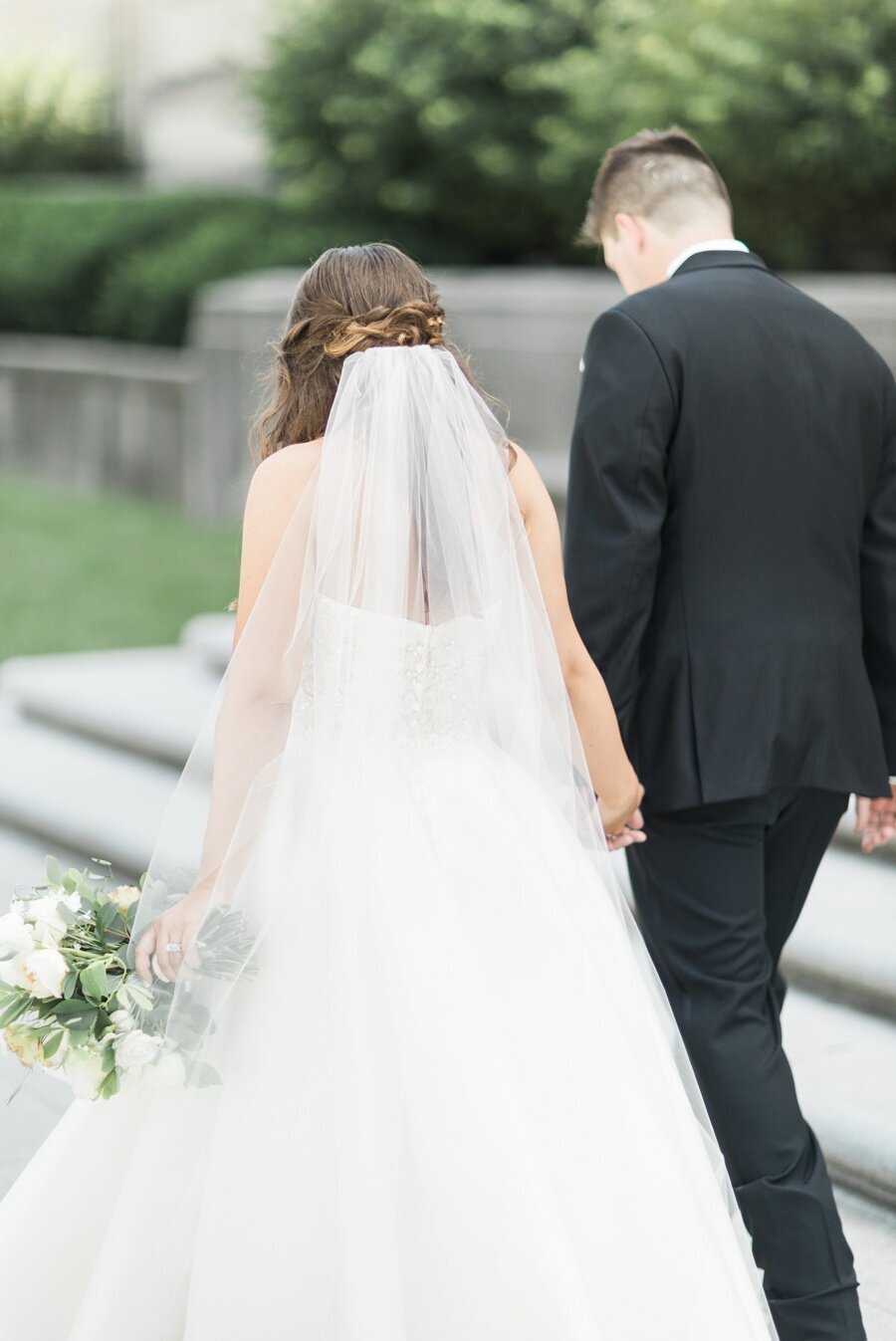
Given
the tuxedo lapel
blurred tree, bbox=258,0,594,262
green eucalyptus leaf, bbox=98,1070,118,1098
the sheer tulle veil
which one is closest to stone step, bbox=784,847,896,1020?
the sheer tulle veil

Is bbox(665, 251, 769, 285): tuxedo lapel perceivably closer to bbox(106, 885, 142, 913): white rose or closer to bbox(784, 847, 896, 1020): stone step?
bbox(106, 885, 142, 913): white rose

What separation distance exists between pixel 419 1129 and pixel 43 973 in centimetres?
57

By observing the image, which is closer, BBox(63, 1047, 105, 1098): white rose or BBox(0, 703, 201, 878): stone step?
BBox(63, 1047, 105, 1098): white rose

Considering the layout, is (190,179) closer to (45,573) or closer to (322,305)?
(45,573)

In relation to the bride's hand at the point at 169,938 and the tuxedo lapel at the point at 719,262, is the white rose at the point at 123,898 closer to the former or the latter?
the bride's hand at the point at 169,938

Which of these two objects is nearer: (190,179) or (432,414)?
(432,414)

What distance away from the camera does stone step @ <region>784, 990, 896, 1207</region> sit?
11.4 ft

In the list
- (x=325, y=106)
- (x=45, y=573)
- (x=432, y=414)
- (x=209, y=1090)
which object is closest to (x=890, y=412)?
(x=432, y=414)

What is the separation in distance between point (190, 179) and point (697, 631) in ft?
42.7

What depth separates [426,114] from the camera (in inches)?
400

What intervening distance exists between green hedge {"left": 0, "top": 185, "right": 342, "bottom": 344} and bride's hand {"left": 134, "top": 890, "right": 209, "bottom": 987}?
31.0 feet

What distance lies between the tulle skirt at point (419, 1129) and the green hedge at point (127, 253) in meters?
9.43

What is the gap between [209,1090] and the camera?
7.95 ft

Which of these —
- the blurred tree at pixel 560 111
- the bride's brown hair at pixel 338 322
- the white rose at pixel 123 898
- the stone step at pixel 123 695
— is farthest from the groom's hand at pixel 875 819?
the blurred tree at pixel 560 111
